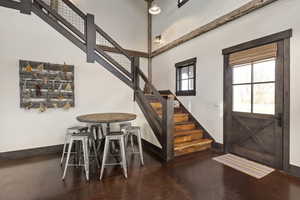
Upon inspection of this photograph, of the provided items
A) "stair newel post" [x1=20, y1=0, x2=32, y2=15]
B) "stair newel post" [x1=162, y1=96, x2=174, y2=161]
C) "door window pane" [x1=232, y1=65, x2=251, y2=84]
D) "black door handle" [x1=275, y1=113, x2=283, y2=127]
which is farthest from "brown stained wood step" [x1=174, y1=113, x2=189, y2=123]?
"stair newel post" [x1=20, y1=0, x2=32, y2=15]

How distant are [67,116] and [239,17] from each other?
14.2 ft

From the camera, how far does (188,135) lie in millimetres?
3703

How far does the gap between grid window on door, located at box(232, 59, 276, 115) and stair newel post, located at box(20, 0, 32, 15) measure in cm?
449

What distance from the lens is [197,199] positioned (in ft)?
6.35

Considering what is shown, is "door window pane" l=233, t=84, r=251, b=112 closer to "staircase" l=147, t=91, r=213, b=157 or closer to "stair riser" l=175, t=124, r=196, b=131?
"staircase" l=147, t=91, r=213, b=157

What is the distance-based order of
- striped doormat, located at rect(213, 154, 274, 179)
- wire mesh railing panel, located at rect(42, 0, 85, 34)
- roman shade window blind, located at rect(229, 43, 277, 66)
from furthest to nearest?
1. wire mesh railing panel, located at rect(42, 0, 85, 34)
2. roman shade window blind, located at rect(229, 43, 277, 66)
3. striped doormat, located at rect(213, 154, 274, 179)

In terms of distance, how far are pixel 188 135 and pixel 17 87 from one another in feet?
12.5

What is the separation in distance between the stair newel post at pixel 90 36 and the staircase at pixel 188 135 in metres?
1.76

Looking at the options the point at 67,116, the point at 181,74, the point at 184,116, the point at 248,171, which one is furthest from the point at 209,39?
the point at 67,116

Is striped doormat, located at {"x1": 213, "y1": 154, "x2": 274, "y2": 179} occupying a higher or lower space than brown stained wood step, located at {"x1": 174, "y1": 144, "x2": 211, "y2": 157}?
lower

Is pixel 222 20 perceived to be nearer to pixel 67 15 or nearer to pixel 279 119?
pixel 279 119

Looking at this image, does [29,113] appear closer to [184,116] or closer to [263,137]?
[184,116]

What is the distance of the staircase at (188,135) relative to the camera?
11.1ft

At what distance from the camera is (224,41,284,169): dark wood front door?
2627 mm
